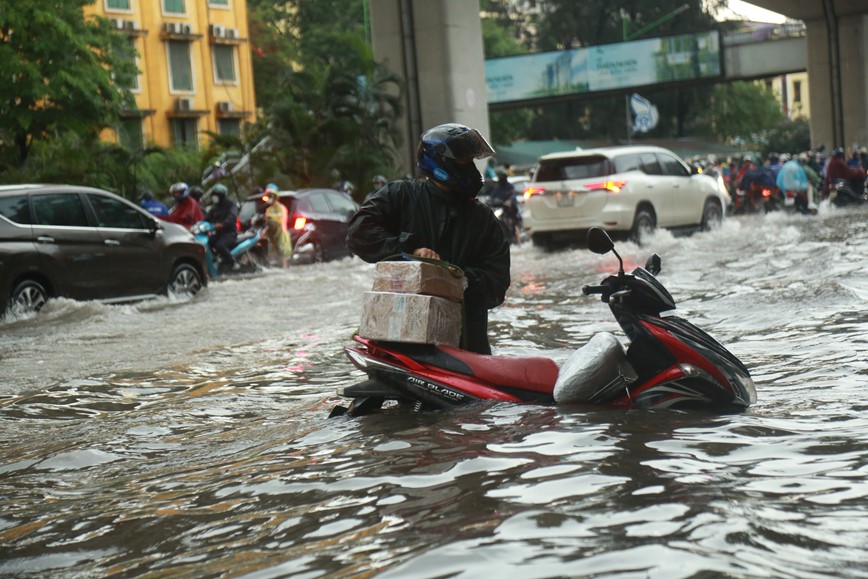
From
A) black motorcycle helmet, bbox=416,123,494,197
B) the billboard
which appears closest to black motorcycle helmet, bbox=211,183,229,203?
black motorcycle helmet, bbox=416,123,494,197

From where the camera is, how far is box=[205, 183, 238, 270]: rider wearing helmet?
20172 millimetres

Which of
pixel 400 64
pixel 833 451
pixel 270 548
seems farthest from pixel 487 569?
pixel 400 64

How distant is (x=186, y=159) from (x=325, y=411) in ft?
70.7

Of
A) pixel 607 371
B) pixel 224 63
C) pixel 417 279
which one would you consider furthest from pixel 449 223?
pixel 224 63

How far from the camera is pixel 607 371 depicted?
5.86 m

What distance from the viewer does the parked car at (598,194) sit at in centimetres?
2028

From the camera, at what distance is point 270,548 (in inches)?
163

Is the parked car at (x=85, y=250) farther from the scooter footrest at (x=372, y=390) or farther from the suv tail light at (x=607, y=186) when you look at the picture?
the scooter footrest at (x=372, y=390)

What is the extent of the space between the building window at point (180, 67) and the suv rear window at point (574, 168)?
3290cm

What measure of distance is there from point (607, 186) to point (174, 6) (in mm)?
34522

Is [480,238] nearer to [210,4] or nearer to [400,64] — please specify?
[400,64]

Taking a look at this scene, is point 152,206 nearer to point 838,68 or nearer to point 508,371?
point 508,371

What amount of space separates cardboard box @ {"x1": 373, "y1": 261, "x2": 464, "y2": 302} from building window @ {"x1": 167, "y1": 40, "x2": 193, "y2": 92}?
46.7 metres

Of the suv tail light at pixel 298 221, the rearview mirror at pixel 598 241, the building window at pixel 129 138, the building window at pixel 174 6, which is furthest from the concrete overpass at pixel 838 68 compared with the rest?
the rearview mirror at pixel 598 241
